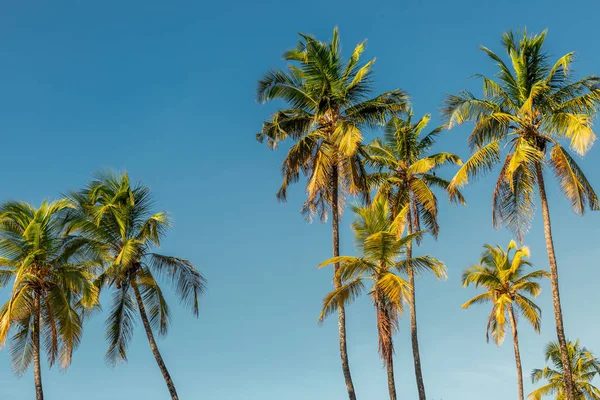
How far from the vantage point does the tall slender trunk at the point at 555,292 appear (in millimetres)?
25109

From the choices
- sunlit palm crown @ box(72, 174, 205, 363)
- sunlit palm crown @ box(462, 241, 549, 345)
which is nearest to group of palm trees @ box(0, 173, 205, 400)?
sunlit palm crown @ box(72, 174, 205, 363)

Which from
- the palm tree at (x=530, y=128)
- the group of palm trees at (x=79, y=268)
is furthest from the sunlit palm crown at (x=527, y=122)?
the group of palm trees at (x=79, y=268)

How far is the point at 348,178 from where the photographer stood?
29859 millimetres

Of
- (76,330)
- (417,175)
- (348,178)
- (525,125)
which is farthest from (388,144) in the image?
(76,330)

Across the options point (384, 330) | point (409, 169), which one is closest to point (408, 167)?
point (409, 169)

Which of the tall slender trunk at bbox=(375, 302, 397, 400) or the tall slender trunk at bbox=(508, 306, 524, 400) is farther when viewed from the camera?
the tall slender trunk at bbox=(508, 306, 524, 400)

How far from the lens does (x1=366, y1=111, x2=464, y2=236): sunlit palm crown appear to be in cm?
3506

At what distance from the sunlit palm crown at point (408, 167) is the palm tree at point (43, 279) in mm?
14125

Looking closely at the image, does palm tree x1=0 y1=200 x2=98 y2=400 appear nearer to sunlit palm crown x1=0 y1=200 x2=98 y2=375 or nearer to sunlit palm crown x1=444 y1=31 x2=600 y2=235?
A: sunlit palm crown x1=0 y1=200 x2=98 y2=375

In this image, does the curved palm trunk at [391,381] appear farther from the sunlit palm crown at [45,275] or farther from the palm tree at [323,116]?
the sunlit palm crown at [45,275]

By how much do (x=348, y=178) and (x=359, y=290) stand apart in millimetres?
4772

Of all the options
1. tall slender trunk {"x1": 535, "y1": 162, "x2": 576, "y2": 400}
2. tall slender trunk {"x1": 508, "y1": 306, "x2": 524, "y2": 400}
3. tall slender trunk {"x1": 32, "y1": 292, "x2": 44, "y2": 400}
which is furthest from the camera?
tall slender trunk {"x1": 508, "y1": 306, "x2": 524, "y2": 400}

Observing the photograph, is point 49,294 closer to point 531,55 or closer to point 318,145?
point 318,145

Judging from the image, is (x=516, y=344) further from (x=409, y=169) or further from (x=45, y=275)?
(x=45, y=275)
